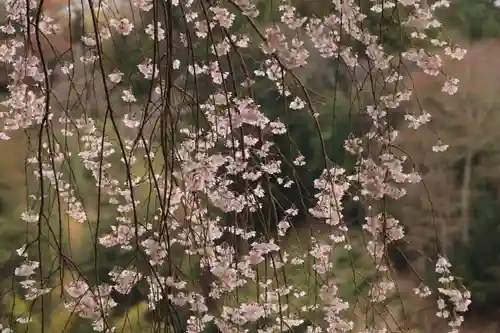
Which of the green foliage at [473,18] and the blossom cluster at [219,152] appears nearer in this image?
the blossom cluster at [219,152]

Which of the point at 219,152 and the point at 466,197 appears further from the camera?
the point at 466,197

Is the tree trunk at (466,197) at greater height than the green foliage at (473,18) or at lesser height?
lesser

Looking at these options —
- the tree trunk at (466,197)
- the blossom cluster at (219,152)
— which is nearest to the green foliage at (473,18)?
the blossom cluster at (219,152)

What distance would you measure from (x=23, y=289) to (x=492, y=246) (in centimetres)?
120

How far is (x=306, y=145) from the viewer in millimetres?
1795

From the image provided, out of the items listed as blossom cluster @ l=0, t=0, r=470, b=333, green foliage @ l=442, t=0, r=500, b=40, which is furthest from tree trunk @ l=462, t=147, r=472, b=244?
green foliage @ l=442, t=0, r=500, b=40

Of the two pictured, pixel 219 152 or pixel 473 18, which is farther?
pixel 473 18

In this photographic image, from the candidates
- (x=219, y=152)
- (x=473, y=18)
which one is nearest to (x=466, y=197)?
(x=473, y=18)

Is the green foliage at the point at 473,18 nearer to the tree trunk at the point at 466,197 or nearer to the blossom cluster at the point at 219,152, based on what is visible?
the blossom cluster at the point at 219,152

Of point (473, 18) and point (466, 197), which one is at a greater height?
point (473, 18)

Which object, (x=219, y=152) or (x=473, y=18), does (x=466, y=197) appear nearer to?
(x=473, y=18)

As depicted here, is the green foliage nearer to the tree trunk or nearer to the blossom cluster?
the blossom cluster

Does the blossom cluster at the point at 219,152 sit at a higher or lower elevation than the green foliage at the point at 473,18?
lower

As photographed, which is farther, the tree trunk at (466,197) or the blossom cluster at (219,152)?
the tree trunk at (466,197)
